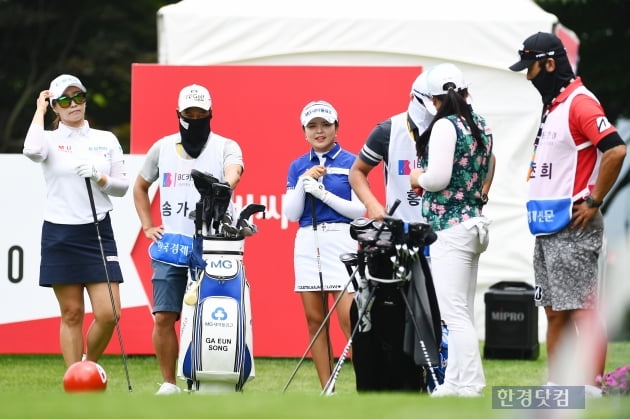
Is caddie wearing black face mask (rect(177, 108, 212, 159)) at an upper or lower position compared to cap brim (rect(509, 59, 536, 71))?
lower

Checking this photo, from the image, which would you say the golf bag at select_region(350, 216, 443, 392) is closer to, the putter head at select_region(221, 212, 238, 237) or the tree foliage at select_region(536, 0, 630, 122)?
the putter head at select_region(221, 212, 238, 237)

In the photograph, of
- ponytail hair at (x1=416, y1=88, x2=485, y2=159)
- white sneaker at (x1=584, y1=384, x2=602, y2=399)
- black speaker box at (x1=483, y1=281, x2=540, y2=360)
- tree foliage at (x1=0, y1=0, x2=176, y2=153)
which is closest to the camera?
white sneaker at (x1=584, y1=384, x2=602, y2=399)

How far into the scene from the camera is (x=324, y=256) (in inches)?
389

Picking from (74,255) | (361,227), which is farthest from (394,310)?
(74,255)

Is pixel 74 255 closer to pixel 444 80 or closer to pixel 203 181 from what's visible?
pixel 203 181

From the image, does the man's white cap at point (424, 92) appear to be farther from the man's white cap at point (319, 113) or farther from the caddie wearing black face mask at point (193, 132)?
the caddie wearing black face mask at point (193, 132)

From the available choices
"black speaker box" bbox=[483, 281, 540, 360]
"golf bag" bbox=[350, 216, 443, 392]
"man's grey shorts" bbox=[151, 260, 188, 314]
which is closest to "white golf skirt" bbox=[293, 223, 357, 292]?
"man's grey shorts" bbox=[151, 260, 188, 314]

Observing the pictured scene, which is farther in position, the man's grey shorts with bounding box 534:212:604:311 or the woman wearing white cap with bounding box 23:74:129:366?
the woman wearing white cap with bounding box 23:74:129:366

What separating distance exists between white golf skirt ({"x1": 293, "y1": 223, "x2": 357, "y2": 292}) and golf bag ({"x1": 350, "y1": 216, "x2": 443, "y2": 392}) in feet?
4.56

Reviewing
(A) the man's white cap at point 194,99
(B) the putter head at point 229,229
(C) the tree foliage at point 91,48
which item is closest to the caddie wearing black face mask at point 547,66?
(B) the putter head at point 229,229

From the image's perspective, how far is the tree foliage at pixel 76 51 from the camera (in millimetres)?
25438

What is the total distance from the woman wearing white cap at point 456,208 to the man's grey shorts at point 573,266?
49 centimetres

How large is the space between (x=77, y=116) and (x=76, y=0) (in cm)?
1703

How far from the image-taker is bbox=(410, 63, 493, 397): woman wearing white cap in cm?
809
